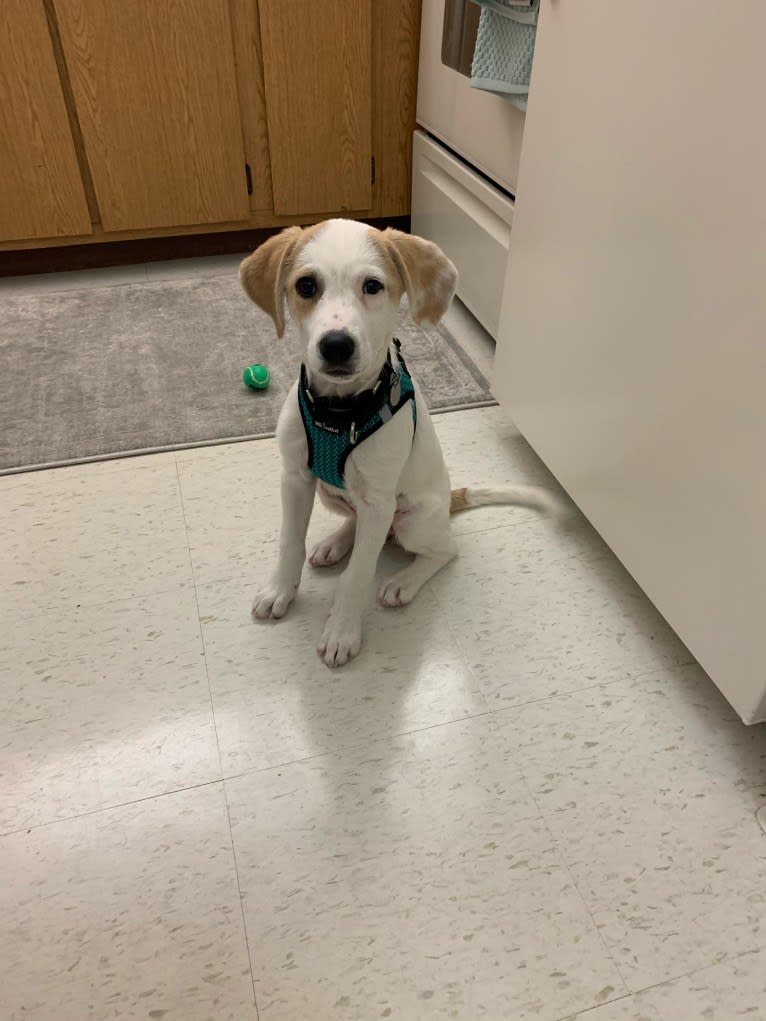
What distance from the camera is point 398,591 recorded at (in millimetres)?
1522

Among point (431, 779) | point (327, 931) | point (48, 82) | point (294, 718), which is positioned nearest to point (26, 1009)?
point (327, 931)

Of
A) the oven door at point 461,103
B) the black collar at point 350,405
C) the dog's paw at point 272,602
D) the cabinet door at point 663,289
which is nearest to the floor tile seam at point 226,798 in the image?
the dog's paw at point 272,602

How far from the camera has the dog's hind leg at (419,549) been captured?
1.45 meters

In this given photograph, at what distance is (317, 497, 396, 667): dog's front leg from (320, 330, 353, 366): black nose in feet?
0.98

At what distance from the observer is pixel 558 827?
1.17m

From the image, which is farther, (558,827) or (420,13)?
(420,13)

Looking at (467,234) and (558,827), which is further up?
(467,234)

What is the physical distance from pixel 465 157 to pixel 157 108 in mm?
1111

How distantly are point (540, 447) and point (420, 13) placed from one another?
1806 millimetres

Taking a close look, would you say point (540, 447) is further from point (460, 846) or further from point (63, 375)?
point (63, 375)

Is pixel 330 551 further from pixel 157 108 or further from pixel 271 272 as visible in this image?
pixel 157 108

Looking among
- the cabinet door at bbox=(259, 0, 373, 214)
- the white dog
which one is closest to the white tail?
the white dog

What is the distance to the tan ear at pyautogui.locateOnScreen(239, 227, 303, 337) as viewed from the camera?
Result: 121 centimetres

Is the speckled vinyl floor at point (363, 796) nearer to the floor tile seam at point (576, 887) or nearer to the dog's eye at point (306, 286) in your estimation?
the floor tile seam at point (576, 887)
